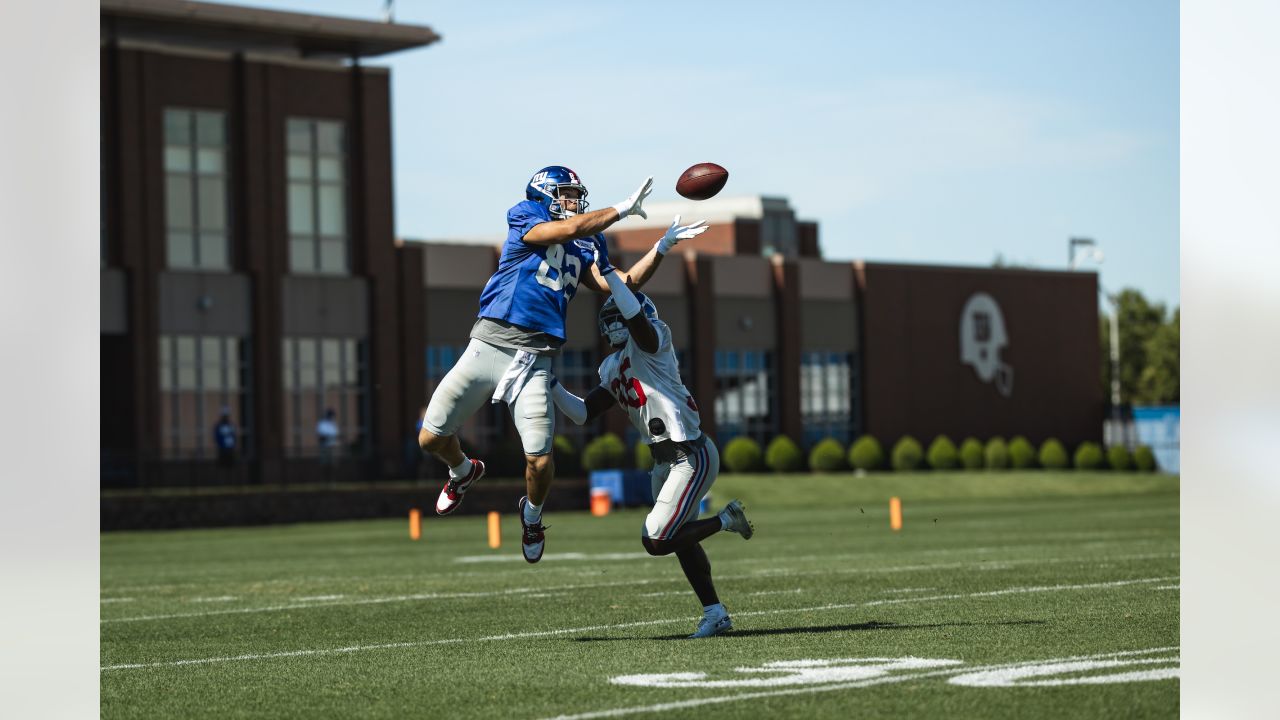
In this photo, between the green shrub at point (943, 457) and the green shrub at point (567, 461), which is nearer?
the green shrub at point (567, 461)

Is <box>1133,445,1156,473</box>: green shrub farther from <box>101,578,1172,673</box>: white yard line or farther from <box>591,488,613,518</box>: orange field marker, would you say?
<box>101,578,1172,673</box>: white yard line

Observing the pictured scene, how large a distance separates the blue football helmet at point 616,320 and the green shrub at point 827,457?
48.2 m

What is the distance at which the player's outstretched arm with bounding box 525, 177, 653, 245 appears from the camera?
1036cm

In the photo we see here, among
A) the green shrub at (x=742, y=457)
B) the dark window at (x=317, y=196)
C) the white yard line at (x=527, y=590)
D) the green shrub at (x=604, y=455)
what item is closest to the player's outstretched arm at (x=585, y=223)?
the white yard line at (x=527, y=590)

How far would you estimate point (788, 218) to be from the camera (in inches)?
3110

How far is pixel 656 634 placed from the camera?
36.9ft

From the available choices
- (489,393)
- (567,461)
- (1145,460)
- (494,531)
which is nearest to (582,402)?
(489,393)

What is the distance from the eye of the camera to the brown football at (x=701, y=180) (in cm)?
1084

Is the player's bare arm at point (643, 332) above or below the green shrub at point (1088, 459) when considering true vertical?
above

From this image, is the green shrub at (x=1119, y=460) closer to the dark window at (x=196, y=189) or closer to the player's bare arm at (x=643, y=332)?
the dark window at (x=196, y=189)

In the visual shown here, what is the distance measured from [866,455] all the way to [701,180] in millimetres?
49967

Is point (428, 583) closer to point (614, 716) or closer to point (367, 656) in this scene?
point (367, 656)
